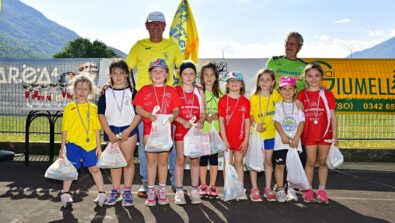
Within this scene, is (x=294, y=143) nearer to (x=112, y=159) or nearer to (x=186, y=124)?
(x=186, y=124)

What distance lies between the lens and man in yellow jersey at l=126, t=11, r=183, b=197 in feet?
16.5

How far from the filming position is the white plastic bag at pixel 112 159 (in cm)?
441

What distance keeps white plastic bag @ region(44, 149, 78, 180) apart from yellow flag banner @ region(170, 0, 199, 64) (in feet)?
12.5

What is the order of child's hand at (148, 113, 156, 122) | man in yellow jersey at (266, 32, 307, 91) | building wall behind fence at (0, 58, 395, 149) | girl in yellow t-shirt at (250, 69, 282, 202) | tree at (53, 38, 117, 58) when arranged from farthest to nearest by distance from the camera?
tree at (53, 38, 117, 58), building wall behind fence at (0, 58, 395, 149), man in yellow jersey at (266, 32, 307, 91), girl in yellow t-shirt at (250, 69, 282, 202), child's hand at (148, 113, 156, 122)

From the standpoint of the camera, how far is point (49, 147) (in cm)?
819

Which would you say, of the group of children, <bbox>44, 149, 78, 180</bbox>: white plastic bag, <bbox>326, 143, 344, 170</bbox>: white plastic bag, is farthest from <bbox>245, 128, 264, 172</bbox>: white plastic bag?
<bbox>44, 149, 78, 180</bbox>: white plastic bag

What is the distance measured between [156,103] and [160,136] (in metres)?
0.40

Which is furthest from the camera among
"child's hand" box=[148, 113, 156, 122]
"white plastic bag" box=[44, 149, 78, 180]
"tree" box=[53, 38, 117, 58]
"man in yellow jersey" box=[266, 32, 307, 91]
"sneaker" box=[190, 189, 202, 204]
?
"tree" box=[53, 38, 117, 58]

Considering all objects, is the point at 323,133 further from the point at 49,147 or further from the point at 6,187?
the point at 49,147

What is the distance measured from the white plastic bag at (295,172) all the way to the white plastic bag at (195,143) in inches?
40.4

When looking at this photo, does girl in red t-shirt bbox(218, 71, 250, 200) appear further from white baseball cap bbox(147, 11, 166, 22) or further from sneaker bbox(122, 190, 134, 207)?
sneaker bbox(122, 190, 134, 207)

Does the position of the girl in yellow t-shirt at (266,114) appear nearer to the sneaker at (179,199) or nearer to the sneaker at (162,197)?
the sneaker at (179,199)

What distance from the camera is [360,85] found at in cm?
816

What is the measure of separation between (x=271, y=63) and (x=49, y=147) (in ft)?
16.8
